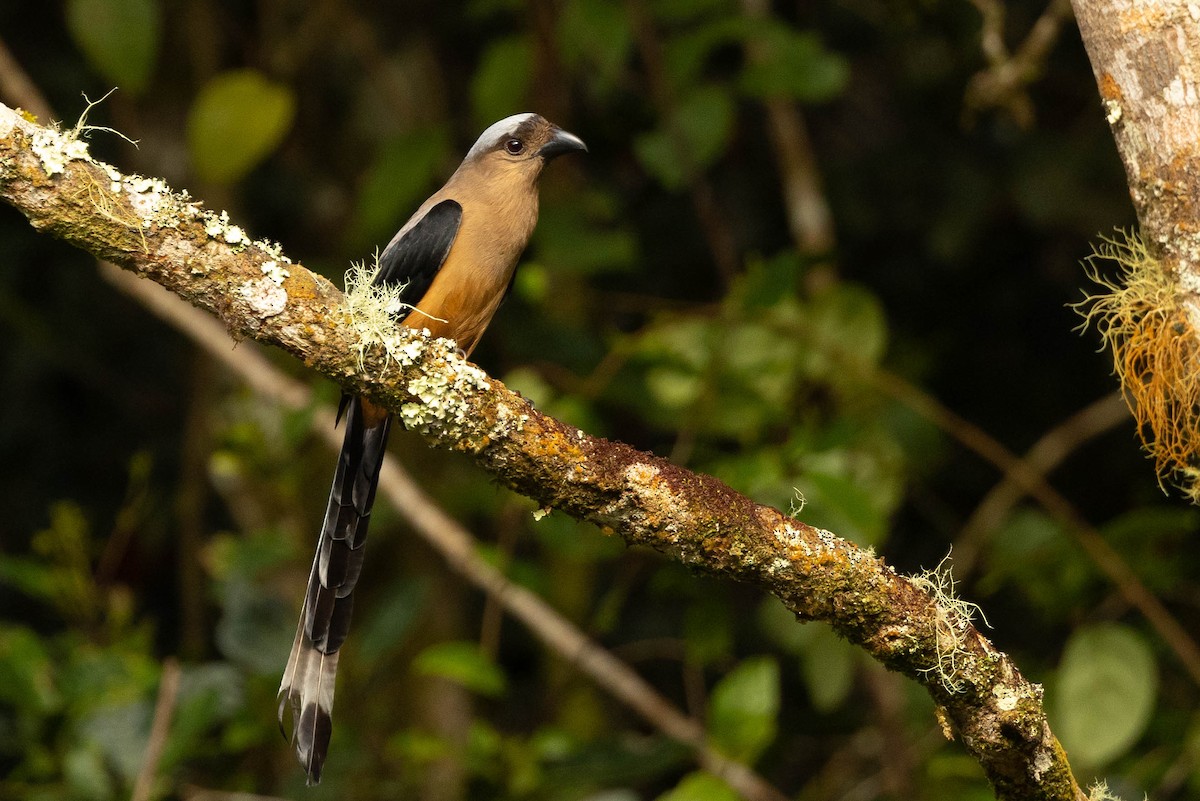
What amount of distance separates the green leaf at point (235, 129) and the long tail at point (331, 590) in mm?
1264

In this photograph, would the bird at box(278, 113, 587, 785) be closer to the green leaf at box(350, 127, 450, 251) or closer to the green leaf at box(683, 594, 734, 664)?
the green leaf at box(350, 127, 450, 251)

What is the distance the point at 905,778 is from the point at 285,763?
82.2 inches

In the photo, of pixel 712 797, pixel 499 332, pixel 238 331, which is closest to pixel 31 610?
pixel 499 332

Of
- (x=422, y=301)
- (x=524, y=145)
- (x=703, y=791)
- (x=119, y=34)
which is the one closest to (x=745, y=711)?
(x=703, y=791)

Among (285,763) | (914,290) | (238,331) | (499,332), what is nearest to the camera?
(238,331)

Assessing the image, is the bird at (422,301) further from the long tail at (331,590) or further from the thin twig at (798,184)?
the thin twig at (798,184)

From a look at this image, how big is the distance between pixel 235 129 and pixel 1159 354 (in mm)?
2802

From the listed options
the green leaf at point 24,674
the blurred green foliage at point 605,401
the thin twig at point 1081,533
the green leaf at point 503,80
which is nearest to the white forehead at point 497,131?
the blurred green foliage at point 605,401

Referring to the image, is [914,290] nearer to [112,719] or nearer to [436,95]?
[436,95]

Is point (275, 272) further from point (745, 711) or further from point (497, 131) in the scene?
point (745, 711)

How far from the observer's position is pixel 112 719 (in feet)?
11.2

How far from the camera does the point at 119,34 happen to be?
3609 millimetres

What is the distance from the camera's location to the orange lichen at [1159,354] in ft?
6.16

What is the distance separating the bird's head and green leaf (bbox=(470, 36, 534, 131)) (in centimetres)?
59
